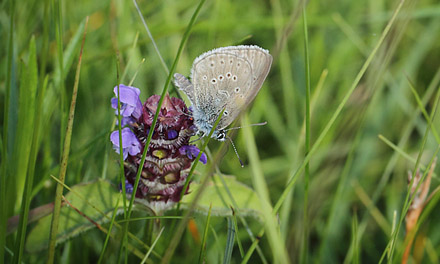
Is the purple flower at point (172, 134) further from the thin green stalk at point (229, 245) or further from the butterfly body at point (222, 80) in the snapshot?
the thin green stalk at point (229, 245)

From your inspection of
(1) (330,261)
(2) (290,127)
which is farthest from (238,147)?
(1) (330,261)

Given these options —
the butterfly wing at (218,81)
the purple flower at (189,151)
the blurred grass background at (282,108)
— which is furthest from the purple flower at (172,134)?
the blurred grass background at (282,108)

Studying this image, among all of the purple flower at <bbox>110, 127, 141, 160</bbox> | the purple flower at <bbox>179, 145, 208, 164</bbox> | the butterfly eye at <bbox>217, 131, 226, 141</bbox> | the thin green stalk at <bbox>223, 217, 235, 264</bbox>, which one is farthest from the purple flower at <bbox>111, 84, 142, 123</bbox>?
the thin green stalk at <bbox>223, 217, 235, 264</bbox>

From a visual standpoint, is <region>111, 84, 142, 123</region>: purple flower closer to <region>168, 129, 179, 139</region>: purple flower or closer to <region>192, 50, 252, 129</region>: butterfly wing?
<region>168, 129, 179, 139</region>: purple flower

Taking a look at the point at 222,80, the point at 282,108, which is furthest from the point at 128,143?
the point at 282,108

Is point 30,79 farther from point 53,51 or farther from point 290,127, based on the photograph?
point 290,127
